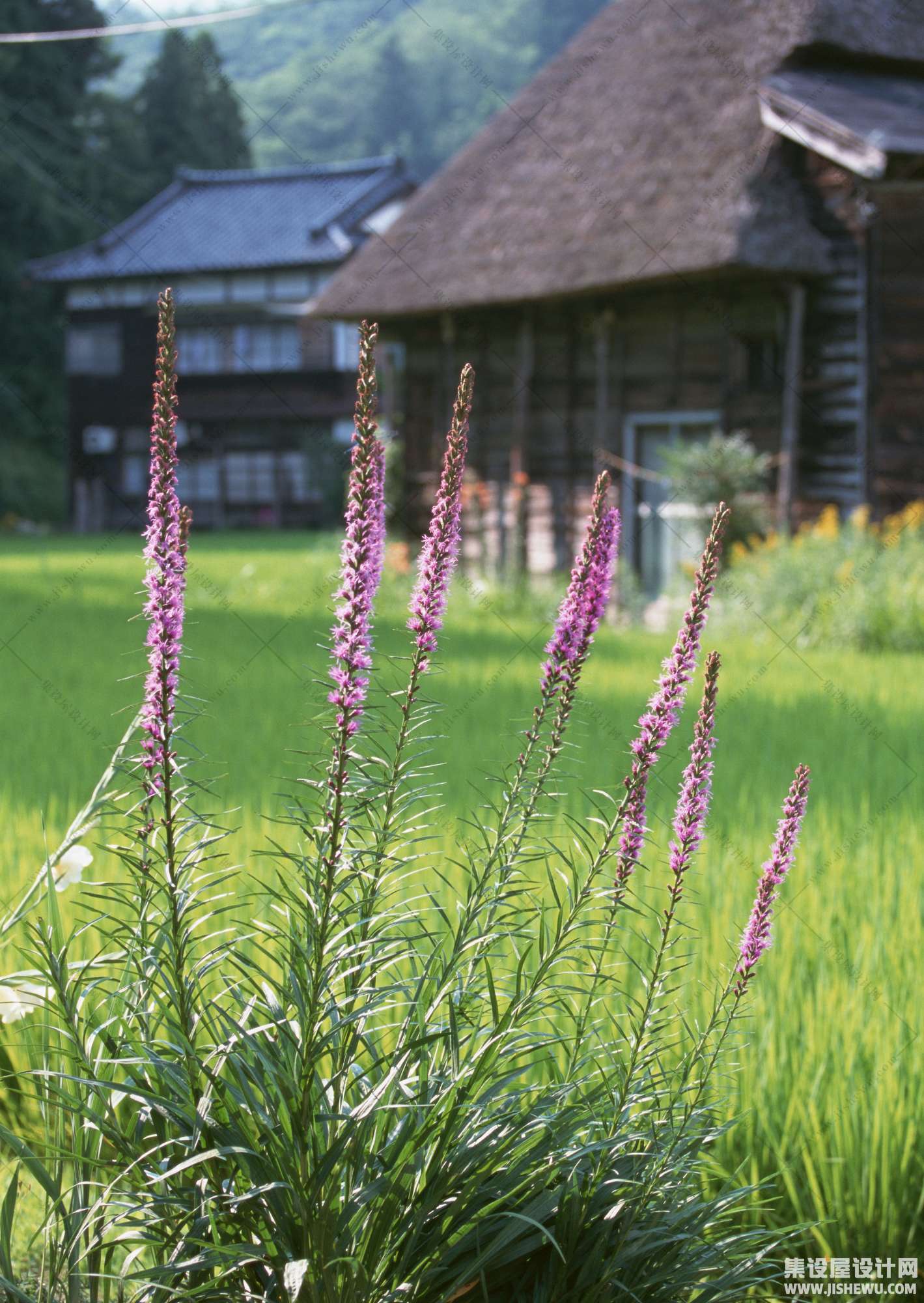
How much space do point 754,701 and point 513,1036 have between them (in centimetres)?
595

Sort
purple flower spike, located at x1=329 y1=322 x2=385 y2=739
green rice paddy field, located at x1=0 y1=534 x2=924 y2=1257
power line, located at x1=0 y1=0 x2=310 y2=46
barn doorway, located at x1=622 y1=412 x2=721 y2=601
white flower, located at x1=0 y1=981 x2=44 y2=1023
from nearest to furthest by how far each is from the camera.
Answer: purple flower spike, located at x1=329 y1=322 x2=385 y2=739
white flower, located at x1=0 y1=981 x2=44 y2=1023
green rice paddy field, located at x1=0 y1=534 x2=924 y2=1257
power line, located at x1=0 y1=0 x2=310 y2=46
barn doorway, located at x1=622 y1=412 x2=721 y2=601

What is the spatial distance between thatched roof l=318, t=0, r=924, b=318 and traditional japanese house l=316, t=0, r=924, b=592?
32 millimetres

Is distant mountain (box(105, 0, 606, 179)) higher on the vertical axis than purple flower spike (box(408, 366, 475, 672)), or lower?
higher

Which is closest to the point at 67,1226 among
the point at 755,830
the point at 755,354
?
the point at 755,830

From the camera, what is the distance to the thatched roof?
1245 cm

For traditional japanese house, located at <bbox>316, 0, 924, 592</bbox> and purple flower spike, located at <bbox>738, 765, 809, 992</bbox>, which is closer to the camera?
purple flower spike, located at <bbox>738, 765, 809, 992</bbox>

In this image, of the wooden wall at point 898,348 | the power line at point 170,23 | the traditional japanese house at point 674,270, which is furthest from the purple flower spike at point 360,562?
the wooden wall at point 898,348

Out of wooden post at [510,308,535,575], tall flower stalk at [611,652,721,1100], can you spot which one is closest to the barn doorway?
wooden post at [510,308,535,575]

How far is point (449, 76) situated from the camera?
73.3 m

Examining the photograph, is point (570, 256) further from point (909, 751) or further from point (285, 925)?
point (285, 925)

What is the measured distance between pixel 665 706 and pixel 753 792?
145 inches

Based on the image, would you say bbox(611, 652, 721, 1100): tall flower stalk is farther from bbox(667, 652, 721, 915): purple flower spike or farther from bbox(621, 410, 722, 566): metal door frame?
bbox(621, 410, 722, 566): metal door frame

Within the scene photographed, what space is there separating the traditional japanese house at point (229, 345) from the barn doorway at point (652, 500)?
793 inches

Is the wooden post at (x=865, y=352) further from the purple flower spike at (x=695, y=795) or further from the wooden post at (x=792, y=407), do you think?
the purple flower spike at (x=695, y=795)
